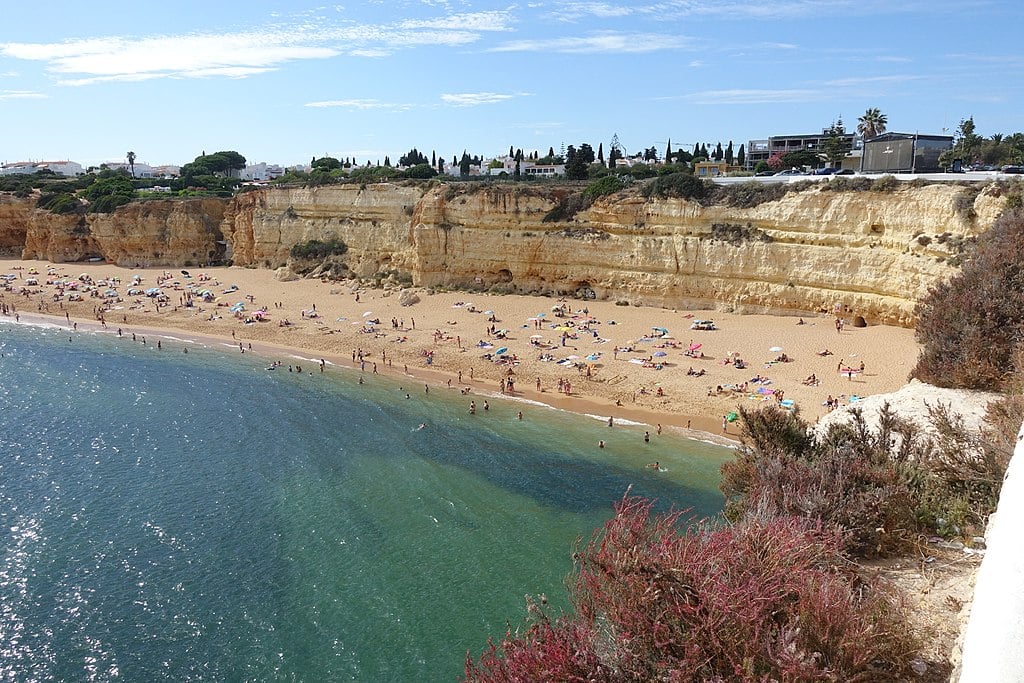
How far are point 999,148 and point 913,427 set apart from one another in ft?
166

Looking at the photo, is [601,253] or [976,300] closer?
[976,300]

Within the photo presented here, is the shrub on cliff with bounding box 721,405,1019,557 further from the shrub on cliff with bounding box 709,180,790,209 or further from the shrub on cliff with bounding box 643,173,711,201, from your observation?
the shrub on cliff with bounding box 643,173,711,201

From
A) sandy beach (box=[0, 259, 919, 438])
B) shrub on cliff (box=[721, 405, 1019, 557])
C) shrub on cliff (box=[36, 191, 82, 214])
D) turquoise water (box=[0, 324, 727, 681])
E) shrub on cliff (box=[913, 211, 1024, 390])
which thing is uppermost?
shrub on cliff (box=[36, 191, 82, 214])

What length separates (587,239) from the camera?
4131cm

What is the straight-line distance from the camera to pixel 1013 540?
15.0ft

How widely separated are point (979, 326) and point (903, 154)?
28.5 metres

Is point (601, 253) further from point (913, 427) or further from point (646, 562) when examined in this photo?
point (646, 562)

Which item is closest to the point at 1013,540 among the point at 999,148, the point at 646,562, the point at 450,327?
the point at 646,562

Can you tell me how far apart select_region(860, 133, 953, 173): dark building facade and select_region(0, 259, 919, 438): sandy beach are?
12.0 m

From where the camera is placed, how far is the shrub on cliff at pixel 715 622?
18.1 ft

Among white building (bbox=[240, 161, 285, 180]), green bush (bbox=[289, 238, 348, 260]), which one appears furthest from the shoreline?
white building (bbox=[240, 161, 285, 180])

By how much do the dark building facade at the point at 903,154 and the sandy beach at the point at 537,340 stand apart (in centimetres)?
1198

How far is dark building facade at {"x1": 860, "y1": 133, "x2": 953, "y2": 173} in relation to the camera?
38562mm

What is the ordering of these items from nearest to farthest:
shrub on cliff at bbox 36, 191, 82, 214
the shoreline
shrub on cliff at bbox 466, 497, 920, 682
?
shrub on cliff at bbox 466, 497, 920, 682, the shoreline, shrub on cliff at bbox 36, 191, 82, 214
